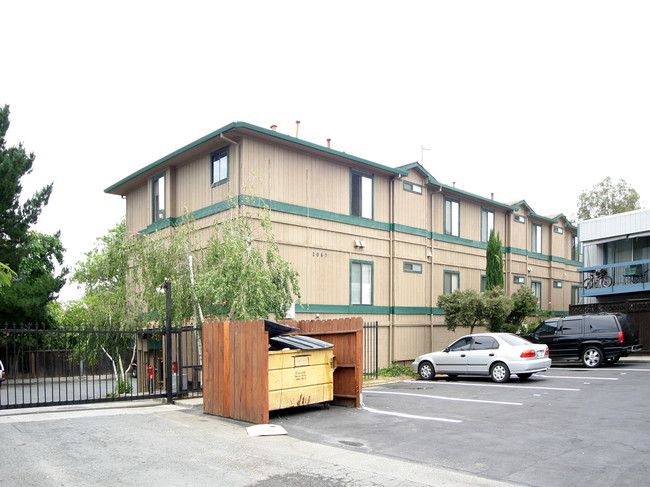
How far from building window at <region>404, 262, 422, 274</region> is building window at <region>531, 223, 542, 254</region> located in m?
10.7

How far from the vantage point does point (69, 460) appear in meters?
8.08

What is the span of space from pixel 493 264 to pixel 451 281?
1.98 metres

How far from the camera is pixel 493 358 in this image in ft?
55.1

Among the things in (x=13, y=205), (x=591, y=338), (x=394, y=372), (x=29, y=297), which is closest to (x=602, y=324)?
(x=591, y=338)

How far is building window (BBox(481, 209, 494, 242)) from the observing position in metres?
28.0

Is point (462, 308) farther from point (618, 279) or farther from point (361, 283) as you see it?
point (618, 279)

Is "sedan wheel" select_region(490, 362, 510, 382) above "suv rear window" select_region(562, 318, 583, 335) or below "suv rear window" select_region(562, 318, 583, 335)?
below

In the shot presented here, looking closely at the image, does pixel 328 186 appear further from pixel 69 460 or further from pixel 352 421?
pixel 69 460

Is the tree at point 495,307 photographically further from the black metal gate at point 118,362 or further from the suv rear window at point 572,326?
the black metal gate at point 118,362

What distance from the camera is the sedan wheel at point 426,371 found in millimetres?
18359

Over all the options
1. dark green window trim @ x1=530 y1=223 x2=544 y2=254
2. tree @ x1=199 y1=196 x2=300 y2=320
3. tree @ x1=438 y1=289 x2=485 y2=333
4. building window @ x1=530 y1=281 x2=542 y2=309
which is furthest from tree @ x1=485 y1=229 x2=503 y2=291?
tree @ x1=199 y1=196 x2=300 y2=320

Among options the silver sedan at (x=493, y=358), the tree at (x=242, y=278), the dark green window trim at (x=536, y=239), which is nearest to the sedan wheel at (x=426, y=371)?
the silver sedan at (x=493, y=358)

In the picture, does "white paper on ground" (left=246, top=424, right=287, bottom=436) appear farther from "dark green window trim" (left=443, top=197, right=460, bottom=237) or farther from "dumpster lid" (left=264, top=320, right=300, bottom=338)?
"dark green window trim" (left=443, top=197, right=460, bottom=237)

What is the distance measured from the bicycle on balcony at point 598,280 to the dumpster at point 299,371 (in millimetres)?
21287
